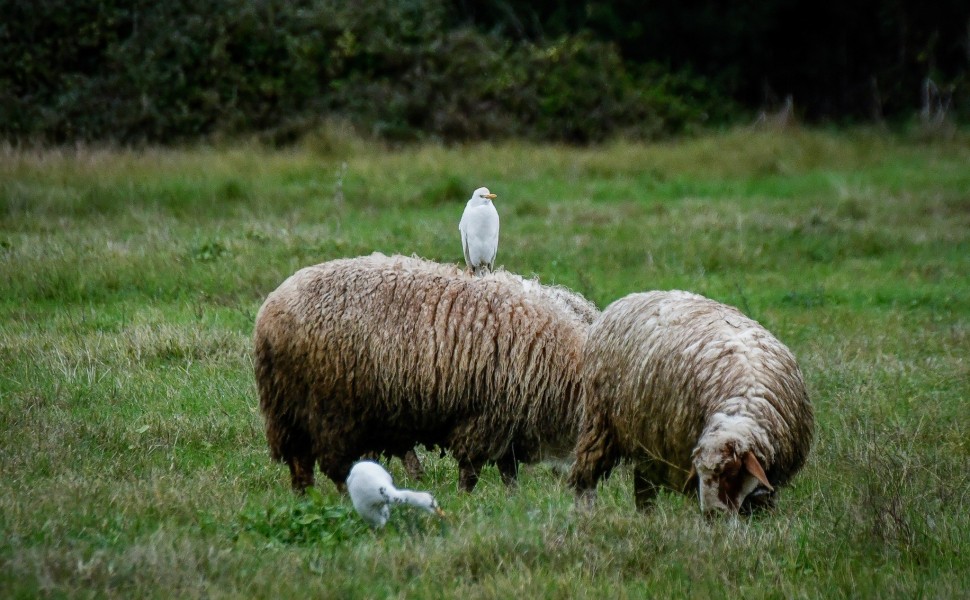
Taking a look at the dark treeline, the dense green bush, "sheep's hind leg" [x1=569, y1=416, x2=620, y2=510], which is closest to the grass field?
"sheep's hind leg" [x1=569, y1=416, x2=620, y2=510]

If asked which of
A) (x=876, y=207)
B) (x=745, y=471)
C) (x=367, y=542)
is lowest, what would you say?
(x=876, y=207)

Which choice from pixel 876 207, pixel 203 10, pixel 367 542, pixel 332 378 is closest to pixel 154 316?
pixel 332 378

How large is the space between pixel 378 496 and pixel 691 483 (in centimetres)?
140

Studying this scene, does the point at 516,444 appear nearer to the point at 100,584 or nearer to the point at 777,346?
the point at 777,346

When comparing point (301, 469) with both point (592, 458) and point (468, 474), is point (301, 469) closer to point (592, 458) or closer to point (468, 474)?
point (468, 474)

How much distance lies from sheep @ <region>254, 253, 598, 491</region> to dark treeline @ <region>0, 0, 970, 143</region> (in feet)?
44.1

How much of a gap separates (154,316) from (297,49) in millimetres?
12287

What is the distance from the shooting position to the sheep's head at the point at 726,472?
16.1 feet

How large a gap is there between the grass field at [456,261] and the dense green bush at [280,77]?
6.41ft

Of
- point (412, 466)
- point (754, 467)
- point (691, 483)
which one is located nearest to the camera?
point (754, 467)

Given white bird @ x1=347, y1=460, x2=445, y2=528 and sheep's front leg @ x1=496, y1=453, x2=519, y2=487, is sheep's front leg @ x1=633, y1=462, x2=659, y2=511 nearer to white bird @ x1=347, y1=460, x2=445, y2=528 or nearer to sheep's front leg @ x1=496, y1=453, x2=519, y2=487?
sheep's front leg @ x1=496, y1=453, x2=519, y2=487

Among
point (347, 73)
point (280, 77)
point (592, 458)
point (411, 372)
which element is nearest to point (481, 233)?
point (411, 372)

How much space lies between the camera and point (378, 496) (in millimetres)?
5387

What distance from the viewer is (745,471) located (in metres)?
4.98
